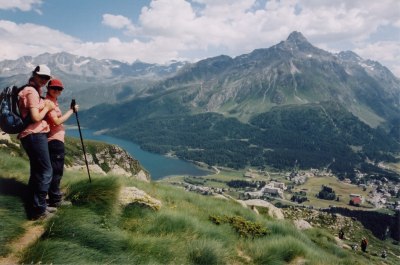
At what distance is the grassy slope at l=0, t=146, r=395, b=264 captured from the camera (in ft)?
28.6

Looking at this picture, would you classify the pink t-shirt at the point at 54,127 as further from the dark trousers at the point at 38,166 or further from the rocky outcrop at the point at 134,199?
the rocky outcrop at the point at 134,199

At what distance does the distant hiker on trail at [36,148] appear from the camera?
1038cm

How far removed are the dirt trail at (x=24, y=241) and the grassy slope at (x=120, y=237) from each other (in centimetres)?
16

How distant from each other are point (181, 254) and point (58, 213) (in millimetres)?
3737

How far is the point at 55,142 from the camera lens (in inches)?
463

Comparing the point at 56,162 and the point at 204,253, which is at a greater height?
the point at 56,162

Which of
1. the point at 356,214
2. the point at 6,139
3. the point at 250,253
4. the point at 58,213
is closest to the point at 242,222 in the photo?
the point at 250,253

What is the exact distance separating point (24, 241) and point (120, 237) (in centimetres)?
230

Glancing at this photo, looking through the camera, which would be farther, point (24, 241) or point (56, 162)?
point (56, 162)

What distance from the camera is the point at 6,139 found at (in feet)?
119

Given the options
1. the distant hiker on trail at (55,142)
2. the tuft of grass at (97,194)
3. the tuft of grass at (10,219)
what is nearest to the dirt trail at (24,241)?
the tuft of grass at (10,219)

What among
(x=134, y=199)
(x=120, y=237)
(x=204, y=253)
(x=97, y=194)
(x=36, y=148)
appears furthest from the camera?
(x=134, y=199)

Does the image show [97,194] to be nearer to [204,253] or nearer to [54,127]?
[54,127]

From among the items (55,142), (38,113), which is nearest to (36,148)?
(38,113)
